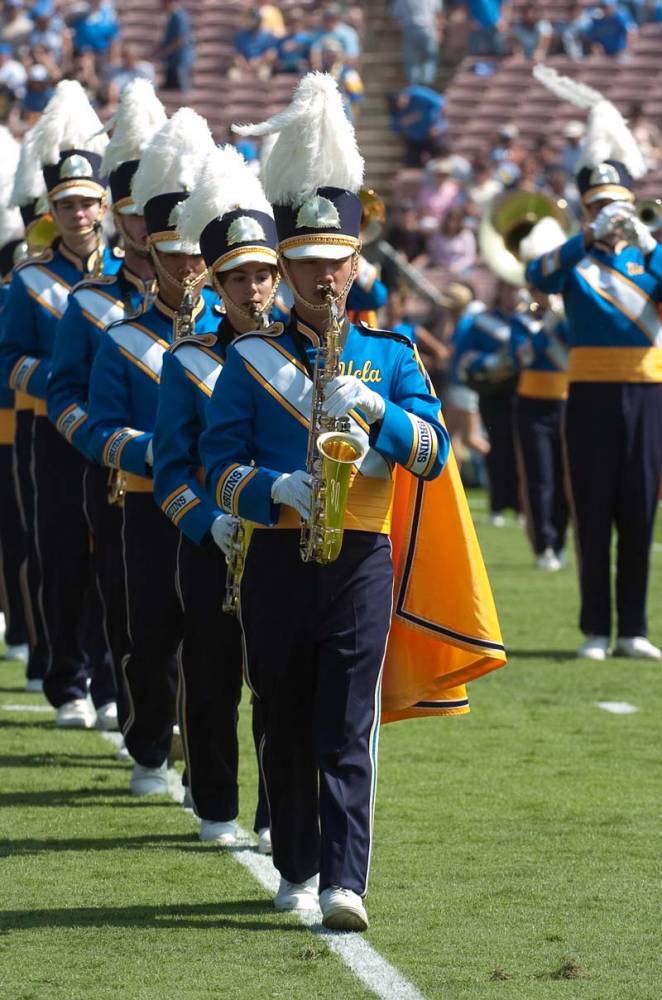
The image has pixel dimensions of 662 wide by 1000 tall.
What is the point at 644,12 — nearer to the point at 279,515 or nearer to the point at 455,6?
the point at 455,6

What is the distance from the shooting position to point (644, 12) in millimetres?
24719

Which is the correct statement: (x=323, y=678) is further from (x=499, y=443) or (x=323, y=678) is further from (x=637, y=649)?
(x=499, y=443)

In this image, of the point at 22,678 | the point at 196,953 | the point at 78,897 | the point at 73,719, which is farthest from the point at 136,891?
the point at 22,678

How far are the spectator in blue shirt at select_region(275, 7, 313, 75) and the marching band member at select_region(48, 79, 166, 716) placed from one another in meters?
17.1

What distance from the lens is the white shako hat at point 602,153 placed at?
10.1 m

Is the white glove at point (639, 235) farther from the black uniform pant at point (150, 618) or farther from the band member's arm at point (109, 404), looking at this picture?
the black uniform pant at point (150, 618)

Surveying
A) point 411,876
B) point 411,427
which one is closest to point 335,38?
point 411,876

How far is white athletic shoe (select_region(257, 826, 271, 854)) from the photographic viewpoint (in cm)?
629

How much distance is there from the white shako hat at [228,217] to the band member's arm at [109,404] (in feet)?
2.04

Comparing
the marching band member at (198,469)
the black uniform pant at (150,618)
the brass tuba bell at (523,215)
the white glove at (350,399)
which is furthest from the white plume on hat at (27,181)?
the brass tuba bell at (523,215)

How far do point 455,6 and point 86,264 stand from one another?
18.2 metres

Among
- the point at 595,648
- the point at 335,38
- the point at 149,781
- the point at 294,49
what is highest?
the point at 149,781

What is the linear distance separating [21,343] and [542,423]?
22.5 ft

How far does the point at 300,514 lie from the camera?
521 cm
